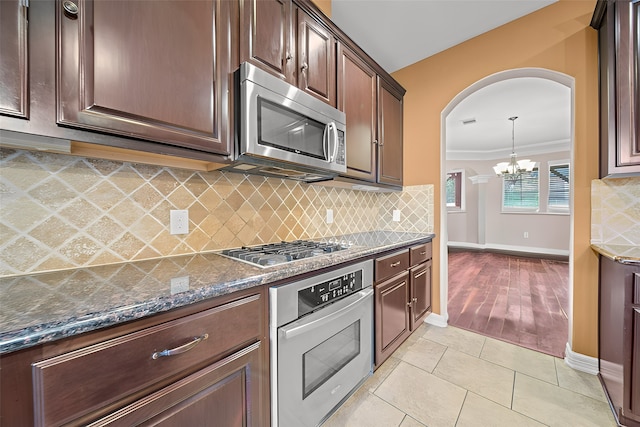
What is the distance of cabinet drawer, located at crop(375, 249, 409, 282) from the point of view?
1604 mm

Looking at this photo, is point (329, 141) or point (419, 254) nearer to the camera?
point (329, 141)

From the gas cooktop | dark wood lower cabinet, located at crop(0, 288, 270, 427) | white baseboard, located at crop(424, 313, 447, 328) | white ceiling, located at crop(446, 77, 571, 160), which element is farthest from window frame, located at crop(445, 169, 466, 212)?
dark wood lower cabinet, located at crop(0, 288, 270, 427)

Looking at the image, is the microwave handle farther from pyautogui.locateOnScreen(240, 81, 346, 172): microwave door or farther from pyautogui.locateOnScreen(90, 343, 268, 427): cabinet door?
pyautogui.locateOnScreen(90, 343, 268, 427): cabinet door

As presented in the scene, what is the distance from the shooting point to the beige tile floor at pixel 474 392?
1.36 meters

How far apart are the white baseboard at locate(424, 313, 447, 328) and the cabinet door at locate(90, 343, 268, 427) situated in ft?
6.74

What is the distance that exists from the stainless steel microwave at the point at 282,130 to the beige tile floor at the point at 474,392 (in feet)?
4.74

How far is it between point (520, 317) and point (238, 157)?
3261 mm

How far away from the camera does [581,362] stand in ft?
5.84

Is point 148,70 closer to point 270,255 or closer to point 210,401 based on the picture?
point 270,255

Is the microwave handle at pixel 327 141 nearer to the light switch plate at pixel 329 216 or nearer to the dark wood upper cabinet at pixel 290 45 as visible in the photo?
the dark wood upper cabinet at pixel 290 45

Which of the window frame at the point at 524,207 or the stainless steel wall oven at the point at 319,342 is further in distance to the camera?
the window frame at the point at 524,207

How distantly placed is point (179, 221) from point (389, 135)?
1953mm

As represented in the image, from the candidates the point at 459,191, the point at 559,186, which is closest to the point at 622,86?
the point at 559,186

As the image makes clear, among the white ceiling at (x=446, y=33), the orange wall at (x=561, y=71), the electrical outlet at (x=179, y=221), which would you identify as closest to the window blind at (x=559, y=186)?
the white ceiling at (x=446, y=33)
